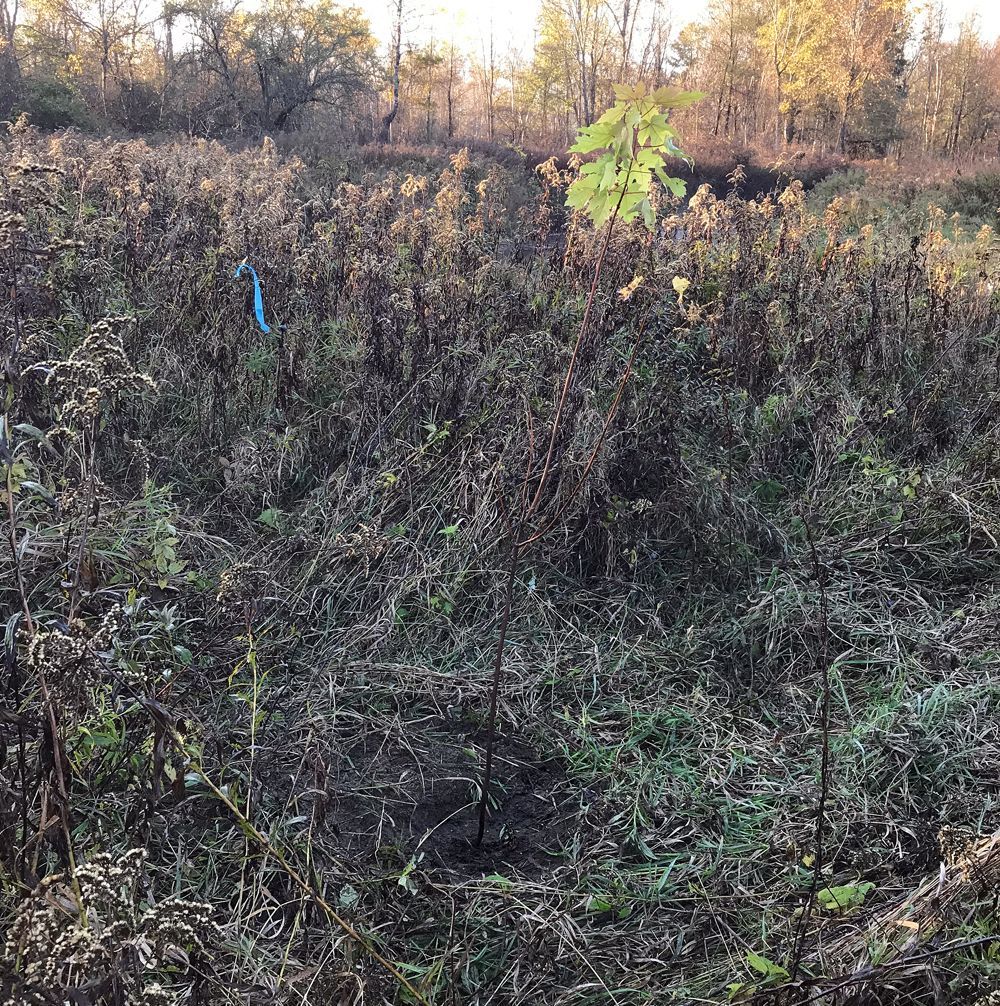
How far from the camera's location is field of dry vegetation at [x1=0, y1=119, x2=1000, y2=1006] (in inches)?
66.5

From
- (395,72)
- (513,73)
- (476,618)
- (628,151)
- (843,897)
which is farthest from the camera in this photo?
(513,73)

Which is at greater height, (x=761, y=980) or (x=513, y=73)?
(x=513, y=73)

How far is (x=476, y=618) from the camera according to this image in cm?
309

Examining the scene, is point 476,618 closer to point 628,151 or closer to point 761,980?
point 761,980

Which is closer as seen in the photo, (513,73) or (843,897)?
(843,897)

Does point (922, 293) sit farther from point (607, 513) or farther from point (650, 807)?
point (650, 807)

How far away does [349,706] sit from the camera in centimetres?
263

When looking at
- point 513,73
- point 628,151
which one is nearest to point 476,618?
point 628,151

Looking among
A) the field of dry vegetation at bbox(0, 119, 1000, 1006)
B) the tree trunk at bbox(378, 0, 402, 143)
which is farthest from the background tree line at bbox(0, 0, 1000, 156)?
the field of dry vegetation at bbox(0, 119, 1000, 1006)

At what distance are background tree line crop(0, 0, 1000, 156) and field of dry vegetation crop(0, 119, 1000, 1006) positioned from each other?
9.76 meters

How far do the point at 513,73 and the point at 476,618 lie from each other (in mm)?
48159

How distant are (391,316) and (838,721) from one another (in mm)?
2769

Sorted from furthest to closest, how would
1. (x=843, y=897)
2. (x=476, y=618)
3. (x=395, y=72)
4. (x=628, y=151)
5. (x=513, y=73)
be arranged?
1. (x=513, y=73)
2. (x=395, y=72)
3. (x=476, y=618)
4. (x=843, y=897)
5. (x=628, y=151)

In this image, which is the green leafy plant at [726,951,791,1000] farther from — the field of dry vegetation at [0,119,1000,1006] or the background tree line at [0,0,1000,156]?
the background tree line at [0,0,1000,156]
